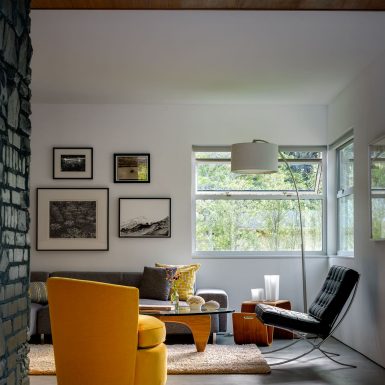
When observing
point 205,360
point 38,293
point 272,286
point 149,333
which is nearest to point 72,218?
point 38,293

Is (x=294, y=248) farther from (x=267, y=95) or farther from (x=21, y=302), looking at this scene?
(x=21, y=302)

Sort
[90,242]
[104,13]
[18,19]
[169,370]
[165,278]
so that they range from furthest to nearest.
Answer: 1. [90,242]
2. [165,278]
3. [169,370]
4. [104,13]
5. [18,19]

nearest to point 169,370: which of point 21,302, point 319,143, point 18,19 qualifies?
point 21,302

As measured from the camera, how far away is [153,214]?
860 cm

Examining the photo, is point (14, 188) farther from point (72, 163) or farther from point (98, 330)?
point (72, 163)

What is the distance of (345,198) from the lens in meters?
8.07

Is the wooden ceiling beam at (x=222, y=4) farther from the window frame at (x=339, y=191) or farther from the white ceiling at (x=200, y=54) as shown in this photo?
the window frame at (x=339, y=191)

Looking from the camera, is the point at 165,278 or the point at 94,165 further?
the point at 94,165

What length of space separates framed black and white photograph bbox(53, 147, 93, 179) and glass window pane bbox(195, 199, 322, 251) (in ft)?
4.65

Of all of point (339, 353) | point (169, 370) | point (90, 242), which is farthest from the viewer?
point (90, 242)

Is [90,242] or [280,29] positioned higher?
[280,29]

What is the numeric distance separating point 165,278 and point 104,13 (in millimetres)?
3528

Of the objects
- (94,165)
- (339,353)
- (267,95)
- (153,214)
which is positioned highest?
(267,95)

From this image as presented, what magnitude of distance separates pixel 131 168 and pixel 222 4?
378cm
